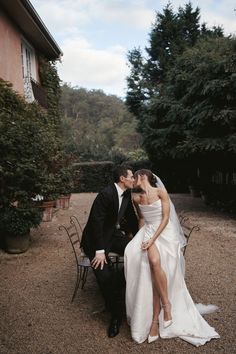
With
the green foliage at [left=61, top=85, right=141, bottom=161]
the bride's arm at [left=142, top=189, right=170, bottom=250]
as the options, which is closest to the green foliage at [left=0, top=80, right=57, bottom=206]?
the bride's arm at [left=142, top=189, right=170, bottom=250]

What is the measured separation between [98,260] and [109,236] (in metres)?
0.42

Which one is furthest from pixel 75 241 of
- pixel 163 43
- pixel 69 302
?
pixel 163 43

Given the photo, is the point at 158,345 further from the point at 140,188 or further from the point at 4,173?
the point at 4,173

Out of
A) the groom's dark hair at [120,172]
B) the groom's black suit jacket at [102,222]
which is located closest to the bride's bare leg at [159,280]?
the groom's black suit jacket at [102,222]

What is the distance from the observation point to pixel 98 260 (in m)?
4.27

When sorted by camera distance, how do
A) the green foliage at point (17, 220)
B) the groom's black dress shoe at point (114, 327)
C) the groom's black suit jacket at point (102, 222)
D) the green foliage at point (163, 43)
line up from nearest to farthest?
the groom's black dress shoe at point (114, 327) → the groom's black suit jacket at point (102, 222) → the green foliage at point (17, 220) → the green foliage at point (163, 43)

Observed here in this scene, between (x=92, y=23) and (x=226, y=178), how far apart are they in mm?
8707

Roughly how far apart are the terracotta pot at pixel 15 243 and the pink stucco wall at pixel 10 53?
18.2 ft

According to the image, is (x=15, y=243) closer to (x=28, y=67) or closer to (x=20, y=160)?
(x=20, y=160)

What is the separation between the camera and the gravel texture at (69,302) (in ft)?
12.3

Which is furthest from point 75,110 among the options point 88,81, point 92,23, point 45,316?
point 45,316

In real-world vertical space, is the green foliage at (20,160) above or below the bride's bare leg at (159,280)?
above

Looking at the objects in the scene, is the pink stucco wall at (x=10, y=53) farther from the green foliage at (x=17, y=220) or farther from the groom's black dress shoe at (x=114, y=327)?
the groom's black dress shoe at (x=114, y=327)

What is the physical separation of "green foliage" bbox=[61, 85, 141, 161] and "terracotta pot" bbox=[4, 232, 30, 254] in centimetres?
3655
